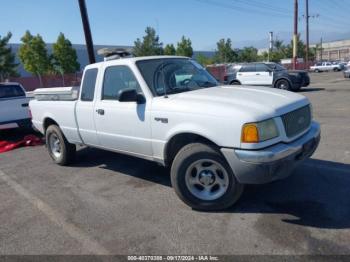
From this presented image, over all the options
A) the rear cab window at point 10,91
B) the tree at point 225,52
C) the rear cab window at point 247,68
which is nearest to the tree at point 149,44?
the tree at point 225,52

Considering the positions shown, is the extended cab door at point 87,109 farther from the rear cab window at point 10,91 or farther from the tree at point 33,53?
the tree at point 33,53

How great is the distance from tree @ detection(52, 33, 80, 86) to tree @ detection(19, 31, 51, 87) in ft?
5.40

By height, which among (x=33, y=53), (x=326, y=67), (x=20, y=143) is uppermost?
(x=33, y=53)

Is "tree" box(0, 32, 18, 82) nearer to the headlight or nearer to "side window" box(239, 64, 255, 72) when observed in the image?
"side window" box(239, 64, 255, 72)

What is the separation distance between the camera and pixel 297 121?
405 cm

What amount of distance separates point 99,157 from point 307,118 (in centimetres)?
429

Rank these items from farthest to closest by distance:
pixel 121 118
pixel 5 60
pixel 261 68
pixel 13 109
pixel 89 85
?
pixel 5 60, pixel 261 68, pixel 13 109, pixel 89 85, pixel 121 118

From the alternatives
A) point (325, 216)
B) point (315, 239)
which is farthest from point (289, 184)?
point (315, 239)

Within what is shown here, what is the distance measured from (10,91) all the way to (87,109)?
18.9 ft

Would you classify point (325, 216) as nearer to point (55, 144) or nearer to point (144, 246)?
point (144, 246)

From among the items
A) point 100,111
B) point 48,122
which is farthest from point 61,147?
point 100,111

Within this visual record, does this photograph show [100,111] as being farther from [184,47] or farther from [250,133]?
[184,47]

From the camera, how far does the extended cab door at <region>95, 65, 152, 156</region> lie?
4.56 metres

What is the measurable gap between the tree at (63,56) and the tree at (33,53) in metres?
1.65
